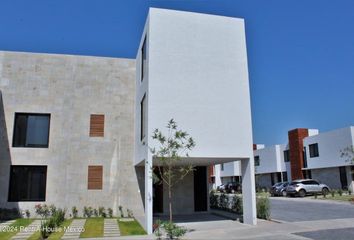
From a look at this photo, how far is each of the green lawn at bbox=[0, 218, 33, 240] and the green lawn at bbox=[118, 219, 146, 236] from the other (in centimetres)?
410

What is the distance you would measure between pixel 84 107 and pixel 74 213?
Answer: 18.8 ft

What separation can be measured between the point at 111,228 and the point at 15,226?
14.2ft


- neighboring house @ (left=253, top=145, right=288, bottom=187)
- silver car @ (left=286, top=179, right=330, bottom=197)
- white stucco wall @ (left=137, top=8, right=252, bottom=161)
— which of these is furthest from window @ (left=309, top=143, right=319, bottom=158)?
white stucco wall @ (left=137, top=8, right=252, bottom=161)

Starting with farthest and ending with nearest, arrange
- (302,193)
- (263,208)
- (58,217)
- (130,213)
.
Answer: (302,193) → (130,213) → (263,208) → (58,217)

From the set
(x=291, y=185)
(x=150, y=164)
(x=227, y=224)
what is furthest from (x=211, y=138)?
(x=291, y=185)

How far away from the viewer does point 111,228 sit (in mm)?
13867

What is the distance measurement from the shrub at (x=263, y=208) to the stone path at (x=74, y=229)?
8.13 metres

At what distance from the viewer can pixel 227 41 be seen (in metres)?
15.0

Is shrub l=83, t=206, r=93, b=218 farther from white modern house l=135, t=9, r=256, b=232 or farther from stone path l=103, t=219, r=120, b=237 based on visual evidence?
white modern house l=135, t=9, r=256, b=232

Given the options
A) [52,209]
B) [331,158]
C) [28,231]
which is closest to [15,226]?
[28,231]

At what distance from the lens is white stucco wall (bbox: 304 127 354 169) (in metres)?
32.6

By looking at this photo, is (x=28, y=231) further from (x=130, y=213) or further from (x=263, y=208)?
(x=263, y=208)

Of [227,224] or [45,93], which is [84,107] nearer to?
[45,93]

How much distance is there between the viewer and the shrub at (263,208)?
15312 millimetres
